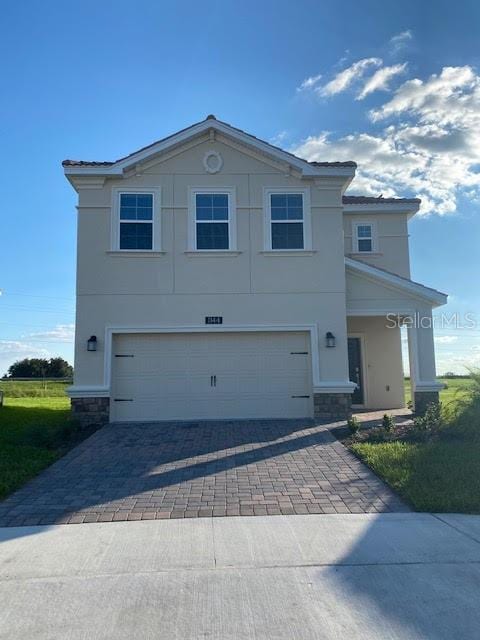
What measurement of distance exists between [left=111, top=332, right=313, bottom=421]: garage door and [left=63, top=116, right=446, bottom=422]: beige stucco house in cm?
3

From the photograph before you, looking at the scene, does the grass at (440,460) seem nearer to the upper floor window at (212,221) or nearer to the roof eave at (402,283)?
the roof eave at (402,283)

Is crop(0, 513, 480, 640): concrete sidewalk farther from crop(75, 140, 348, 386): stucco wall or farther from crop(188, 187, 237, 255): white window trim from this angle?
crop(188, 187, 237, 255): white window trim

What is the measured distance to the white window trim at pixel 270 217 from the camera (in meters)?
13.7

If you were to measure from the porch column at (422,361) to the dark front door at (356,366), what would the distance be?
7.93ft

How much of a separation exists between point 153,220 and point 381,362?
27.9ft

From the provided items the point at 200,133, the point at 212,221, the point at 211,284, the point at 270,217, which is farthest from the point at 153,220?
the point at 270,217

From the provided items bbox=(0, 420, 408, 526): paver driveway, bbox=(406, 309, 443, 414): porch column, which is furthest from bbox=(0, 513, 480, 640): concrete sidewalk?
bbox=(406, 309, 443, 414): porch column

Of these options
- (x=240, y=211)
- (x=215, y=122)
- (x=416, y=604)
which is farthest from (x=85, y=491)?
(x=215, y=122)

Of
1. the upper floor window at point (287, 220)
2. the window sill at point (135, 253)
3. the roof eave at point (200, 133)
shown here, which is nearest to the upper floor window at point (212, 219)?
the window sill at point (135, 253)

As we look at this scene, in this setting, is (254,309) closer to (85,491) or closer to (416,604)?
(85,491)

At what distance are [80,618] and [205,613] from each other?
0.90m

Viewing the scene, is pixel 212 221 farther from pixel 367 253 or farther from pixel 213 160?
pixel 367 253

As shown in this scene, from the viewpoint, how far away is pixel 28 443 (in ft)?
35.3

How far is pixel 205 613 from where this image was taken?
378cm
